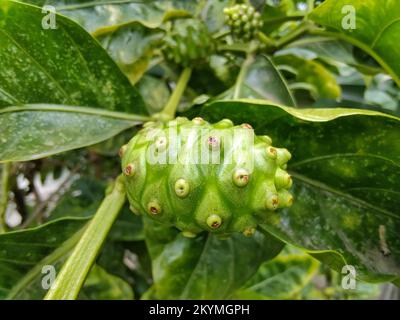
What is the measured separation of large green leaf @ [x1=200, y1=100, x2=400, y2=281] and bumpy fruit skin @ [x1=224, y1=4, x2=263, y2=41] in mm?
248

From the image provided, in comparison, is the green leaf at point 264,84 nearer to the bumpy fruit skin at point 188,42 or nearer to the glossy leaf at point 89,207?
the bumpy fruit skin at point 188,42

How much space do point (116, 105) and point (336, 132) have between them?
31 centimetres

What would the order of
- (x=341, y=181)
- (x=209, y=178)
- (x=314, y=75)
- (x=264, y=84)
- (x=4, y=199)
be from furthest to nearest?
(x=314, y=75) < (x=4, y=199) < (x=264, y=84) < (x=341, y=181) < (x=209, y=178)

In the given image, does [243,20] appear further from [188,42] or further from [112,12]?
[112,12]

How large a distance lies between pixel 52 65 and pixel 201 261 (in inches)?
14.2

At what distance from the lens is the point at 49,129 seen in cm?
71

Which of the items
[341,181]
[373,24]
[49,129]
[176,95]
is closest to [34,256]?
[49,129]

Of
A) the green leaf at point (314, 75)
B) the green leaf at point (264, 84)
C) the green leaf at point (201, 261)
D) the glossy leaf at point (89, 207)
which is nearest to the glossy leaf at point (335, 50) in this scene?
the green leaf at point (314, 75)

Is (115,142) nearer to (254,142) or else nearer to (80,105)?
(80,105)

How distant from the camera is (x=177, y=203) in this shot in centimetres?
55

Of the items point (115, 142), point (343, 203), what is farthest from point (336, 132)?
point (115, 142)

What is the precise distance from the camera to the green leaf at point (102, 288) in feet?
3.16

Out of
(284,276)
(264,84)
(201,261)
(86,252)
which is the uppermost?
(264,84)

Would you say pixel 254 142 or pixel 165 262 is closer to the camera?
pixel 254 142
